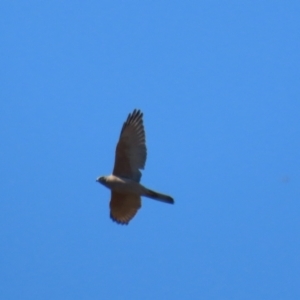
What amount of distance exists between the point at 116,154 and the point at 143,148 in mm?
391

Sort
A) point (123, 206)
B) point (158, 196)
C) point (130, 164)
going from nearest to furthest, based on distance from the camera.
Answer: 1. point (158, 196)
2. point (130, 164)
3. point (123, 206)

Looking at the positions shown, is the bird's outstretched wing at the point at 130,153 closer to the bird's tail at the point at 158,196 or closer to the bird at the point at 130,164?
the bird at the point at 130,164

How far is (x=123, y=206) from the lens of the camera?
12.5m

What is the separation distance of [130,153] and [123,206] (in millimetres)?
872

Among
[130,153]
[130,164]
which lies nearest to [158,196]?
[130,164]

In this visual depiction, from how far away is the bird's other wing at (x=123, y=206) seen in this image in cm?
1241

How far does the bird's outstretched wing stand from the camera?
1209 centimetres

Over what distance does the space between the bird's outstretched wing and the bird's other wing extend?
0.39 m

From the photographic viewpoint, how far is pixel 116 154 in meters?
12.1

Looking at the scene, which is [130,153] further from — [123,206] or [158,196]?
[123,206]

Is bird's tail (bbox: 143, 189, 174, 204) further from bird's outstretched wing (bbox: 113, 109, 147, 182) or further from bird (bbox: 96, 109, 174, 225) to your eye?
bird's outstretched wing (bbox: 113, 109, 147, 182)

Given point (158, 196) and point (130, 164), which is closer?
point (158, 196)

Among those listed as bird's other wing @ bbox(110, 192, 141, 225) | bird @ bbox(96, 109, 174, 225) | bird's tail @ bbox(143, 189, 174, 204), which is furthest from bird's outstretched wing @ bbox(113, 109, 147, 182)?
bird's other wing @ bbox(110, 192, 141, 225)

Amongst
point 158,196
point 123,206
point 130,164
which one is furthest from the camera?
point 123,206
